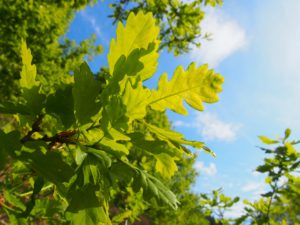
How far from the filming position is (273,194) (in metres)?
3.23

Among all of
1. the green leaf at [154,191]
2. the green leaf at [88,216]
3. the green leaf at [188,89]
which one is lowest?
the green leaf at [88,216]

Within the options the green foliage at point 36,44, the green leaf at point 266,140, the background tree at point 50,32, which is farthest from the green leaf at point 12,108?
the green foliage at point 36,44

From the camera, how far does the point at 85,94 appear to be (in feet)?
3.17

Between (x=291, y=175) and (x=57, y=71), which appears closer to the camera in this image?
(x=291, y=175)

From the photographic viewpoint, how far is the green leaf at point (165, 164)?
1097mm

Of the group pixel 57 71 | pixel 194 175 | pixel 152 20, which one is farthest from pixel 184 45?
pixel 194 175

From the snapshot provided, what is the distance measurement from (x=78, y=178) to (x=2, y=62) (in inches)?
588

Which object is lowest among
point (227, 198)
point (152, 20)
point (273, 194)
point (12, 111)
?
point (12, 111)

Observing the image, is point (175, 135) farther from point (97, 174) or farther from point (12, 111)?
point (12, 111)

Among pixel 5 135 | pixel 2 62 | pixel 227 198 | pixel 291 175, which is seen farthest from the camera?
pixel 2 62

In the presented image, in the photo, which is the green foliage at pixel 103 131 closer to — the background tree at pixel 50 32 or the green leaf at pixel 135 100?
the green leaf at pixel 135 100

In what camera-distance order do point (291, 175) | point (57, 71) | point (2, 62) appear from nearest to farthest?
1. point (291, 175)
2. point (2, 62)
3. point (57, 71)

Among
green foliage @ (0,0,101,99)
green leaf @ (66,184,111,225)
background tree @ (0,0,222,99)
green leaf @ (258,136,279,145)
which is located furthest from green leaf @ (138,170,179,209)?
green foliage @ (0,0,101,99)

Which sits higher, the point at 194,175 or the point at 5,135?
the point at 194,175
